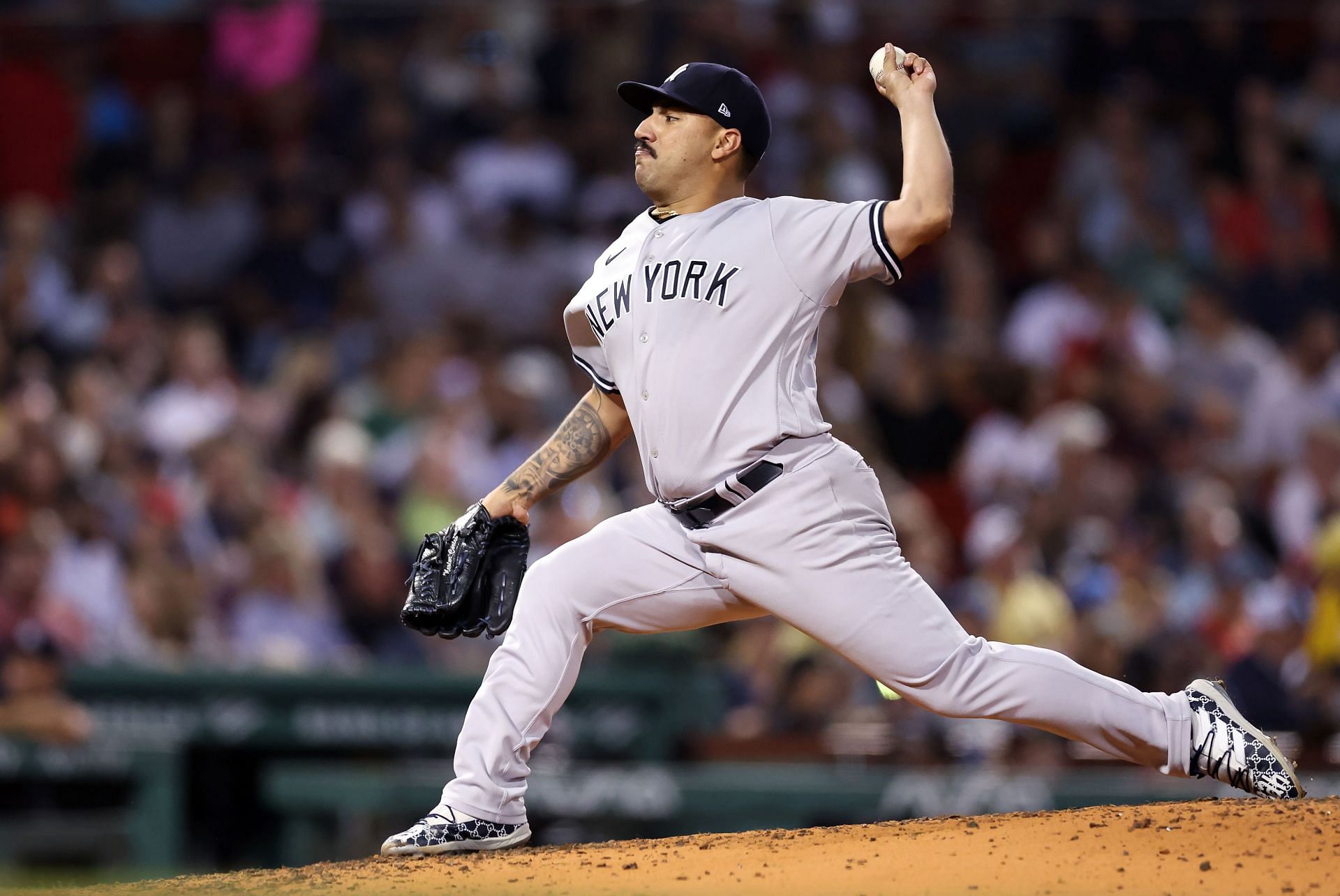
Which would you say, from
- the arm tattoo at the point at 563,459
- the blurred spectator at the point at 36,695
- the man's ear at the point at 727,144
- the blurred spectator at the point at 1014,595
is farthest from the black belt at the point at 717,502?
the blurred spectator at the point at 36,695

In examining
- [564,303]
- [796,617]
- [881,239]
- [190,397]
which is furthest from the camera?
[564,303]

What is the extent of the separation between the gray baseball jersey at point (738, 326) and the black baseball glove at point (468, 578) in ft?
1.63

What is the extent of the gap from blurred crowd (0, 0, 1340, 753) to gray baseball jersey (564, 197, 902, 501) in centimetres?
319

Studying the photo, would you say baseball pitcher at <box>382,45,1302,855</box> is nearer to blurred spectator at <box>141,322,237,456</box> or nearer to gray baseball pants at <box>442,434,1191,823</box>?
gray baseball pants at <box>442,434,1191,823</box>

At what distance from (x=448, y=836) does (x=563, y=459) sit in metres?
0.94

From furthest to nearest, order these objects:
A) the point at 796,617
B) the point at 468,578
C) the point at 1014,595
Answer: the point at 1014,595 < the point at 468,578 < the point at 796,617

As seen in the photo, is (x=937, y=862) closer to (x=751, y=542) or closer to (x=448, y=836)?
(x=751, y=542)

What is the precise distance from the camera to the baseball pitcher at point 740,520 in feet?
13.6

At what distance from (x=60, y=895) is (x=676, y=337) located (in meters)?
1.94

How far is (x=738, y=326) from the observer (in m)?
4.17

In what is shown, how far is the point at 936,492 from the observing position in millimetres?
9234

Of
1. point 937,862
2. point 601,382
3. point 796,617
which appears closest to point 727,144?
point 601,382

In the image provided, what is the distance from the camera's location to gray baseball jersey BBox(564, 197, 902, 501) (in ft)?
13.6

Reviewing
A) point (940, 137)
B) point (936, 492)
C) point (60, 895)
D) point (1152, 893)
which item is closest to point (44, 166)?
point (936, 492)
